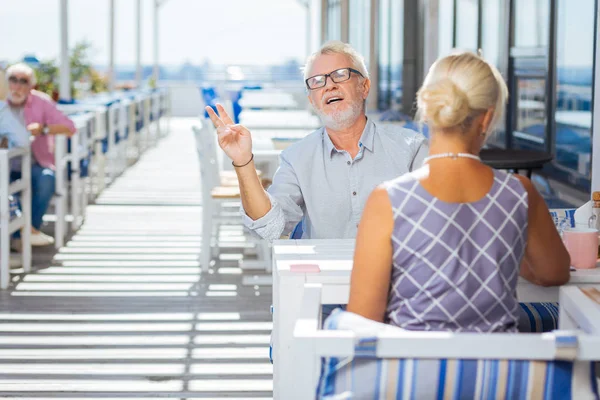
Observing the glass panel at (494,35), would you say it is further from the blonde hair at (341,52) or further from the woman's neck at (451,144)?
the woman's neck at (451,144)

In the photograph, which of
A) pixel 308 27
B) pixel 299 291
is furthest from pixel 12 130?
pixel 308 27

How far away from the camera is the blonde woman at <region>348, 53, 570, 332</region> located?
1503 millimetres

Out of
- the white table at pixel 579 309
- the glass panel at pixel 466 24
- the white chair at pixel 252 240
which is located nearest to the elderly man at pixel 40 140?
the white chair at pixel 252 240

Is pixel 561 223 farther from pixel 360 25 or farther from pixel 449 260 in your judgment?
pixel 360 25

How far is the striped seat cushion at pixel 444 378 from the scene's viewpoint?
4.29 feet

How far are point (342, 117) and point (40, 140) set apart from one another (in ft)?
12.5

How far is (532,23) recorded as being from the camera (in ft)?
17.9

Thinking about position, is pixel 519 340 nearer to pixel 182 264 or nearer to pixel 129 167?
pixel 182 264

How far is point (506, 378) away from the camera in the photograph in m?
1.32

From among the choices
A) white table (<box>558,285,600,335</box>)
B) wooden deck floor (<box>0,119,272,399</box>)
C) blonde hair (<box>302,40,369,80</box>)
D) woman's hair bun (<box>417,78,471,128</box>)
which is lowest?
wooden deck floor (<box>0,119,272,399</box>)

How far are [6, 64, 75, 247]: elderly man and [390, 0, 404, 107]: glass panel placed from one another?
4289mm

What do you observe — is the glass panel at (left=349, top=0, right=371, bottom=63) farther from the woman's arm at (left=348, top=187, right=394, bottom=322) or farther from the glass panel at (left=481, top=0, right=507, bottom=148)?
the woman's arm at (left=348, top=187, right=394, bottom=322)

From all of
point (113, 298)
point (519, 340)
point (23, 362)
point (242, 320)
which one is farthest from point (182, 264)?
point (519, 340)

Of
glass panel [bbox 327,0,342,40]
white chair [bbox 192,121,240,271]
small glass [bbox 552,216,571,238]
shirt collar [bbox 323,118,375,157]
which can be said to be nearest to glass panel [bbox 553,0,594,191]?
white chair [bbox 192,121,240,271]
